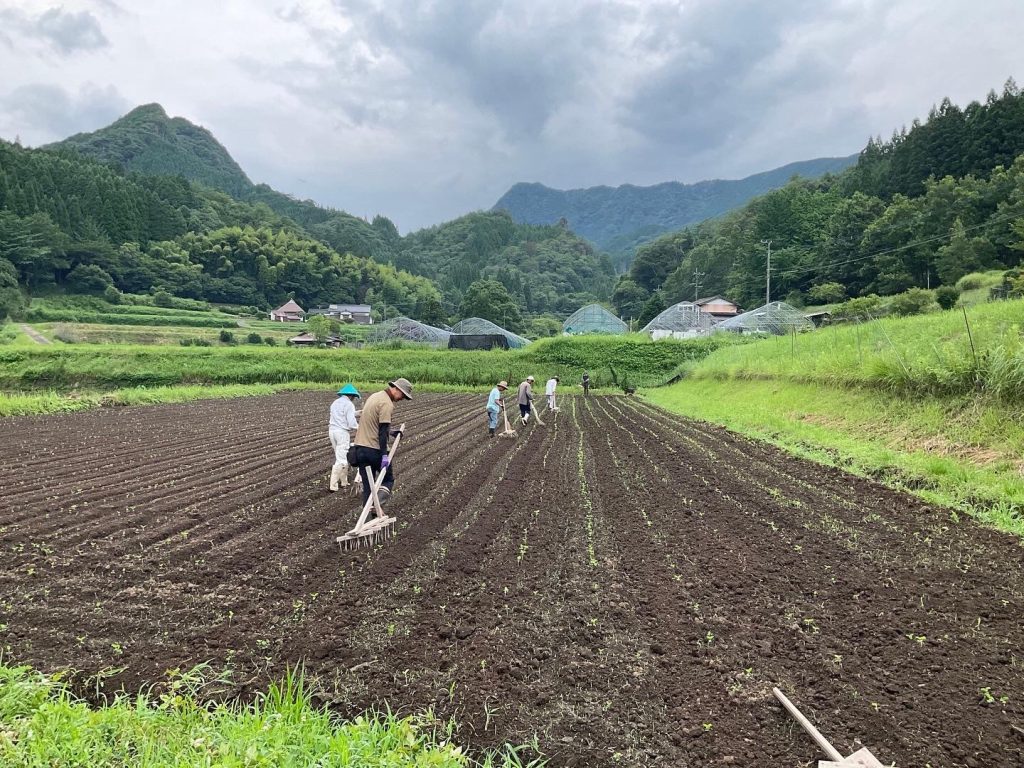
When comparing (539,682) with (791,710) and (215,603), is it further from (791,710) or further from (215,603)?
(215,603)

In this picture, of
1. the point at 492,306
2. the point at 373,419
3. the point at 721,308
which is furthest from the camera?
the point at 492,306

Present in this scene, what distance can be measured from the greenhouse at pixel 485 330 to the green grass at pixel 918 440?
4278cm

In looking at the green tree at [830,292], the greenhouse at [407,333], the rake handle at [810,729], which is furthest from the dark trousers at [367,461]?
the green tree at [830,292]

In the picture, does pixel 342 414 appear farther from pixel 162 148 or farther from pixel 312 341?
pixel 162 148

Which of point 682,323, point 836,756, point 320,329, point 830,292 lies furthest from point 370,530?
point 320,329

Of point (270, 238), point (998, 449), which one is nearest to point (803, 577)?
point (998, 449)

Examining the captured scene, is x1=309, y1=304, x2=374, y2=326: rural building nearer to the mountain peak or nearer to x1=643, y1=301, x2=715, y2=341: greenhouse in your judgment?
x1=643, y1=301, x2=715, y2=341: greenhouse

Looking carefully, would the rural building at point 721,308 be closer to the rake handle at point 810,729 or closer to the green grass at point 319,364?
the green grass at point 319,364

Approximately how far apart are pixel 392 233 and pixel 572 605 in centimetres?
16005

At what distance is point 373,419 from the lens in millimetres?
6273

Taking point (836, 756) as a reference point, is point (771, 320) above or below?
above

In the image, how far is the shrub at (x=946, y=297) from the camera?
1026 inches

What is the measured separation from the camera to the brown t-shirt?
625 centimetres

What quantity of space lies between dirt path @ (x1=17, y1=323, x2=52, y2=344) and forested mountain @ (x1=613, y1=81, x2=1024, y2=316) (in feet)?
214
